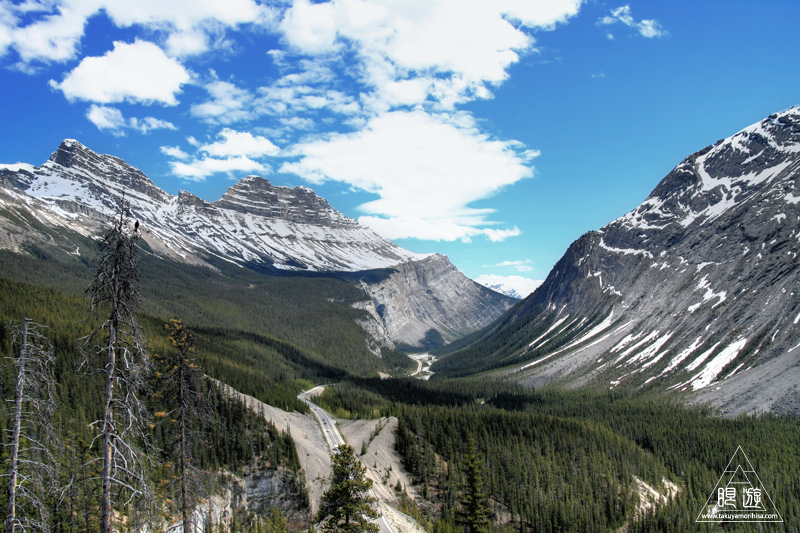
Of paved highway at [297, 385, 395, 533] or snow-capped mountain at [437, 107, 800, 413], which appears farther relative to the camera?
snow-capped mountain at [437, 107, 800, 413]

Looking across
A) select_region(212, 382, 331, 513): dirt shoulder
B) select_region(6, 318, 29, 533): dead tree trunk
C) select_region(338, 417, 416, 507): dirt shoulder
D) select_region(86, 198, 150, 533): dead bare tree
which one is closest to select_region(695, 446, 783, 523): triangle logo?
select_region(338, 417, 416, 507): dirt shoulder

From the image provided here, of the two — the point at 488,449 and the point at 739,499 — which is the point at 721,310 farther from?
the point at 488,449

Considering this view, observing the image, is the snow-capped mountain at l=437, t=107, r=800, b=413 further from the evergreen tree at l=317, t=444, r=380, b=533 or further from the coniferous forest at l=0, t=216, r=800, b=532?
the evergreen tree at l=317, t=444, r=380, b=533

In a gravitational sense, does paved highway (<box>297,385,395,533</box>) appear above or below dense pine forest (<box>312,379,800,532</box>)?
above

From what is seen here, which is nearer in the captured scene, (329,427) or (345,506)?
(345,506)

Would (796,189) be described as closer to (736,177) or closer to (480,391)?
(736,177)

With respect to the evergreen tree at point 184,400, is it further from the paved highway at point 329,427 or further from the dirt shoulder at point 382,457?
the dirt shoulder at point 382,457

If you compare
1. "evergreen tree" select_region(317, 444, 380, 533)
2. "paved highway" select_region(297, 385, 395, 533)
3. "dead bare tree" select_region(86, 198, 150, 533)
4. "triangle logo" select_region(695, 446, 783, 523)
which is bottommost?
"triangle logo" select_region(695, 446, 783, 523)

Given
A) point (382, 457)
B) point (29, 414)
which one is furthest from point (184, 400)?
point (382, 457)
